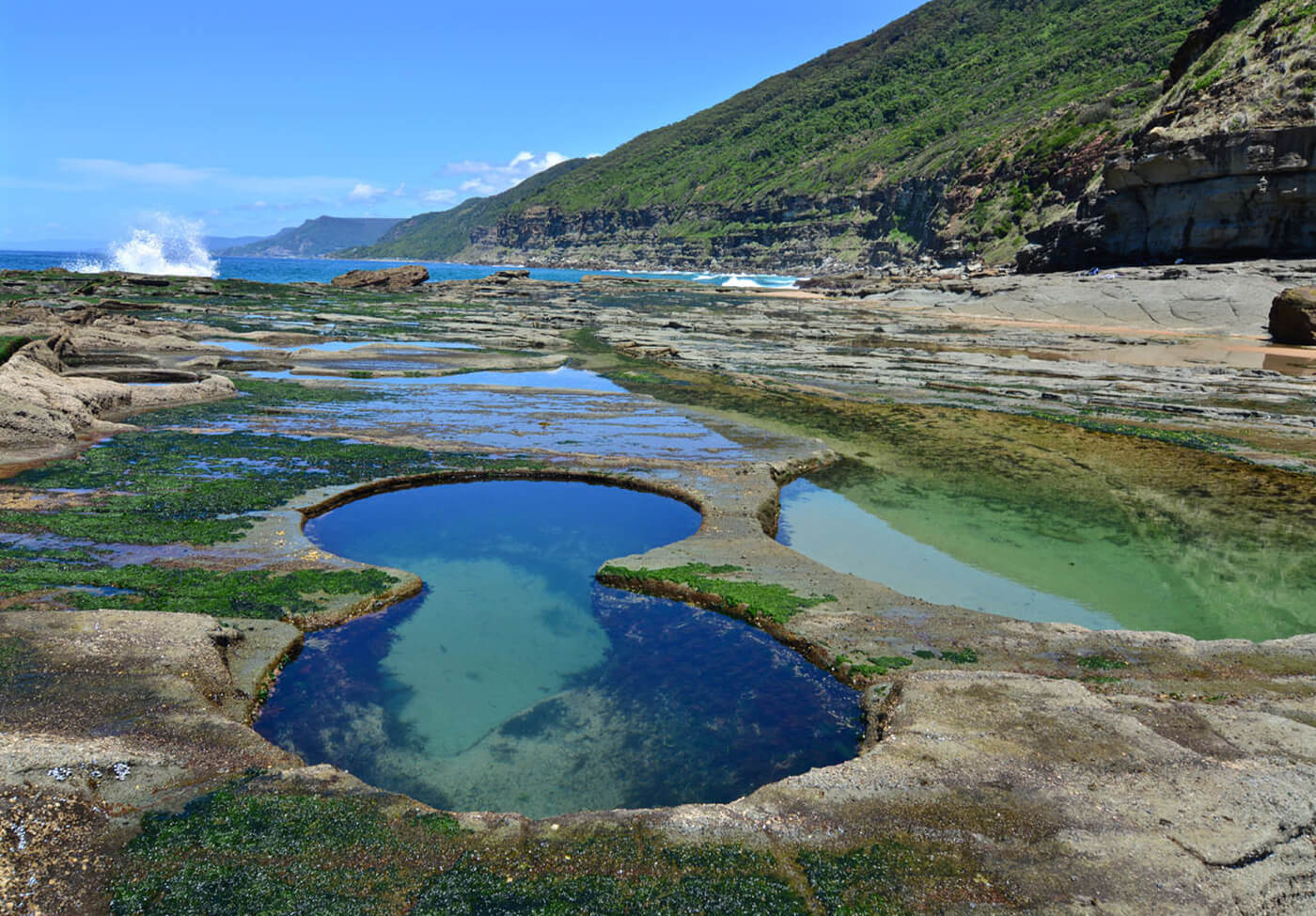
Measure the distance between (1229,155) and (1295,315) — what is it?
15249 mm

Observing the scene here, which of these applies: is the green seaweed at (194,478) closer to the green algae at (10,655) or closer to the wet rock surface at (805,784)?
the wet rock surface at (805,784)

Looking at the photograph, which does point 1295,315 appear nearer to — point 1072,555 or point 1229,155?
point 1229,155

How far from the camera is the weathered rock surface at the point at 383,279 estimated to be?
79812 mm

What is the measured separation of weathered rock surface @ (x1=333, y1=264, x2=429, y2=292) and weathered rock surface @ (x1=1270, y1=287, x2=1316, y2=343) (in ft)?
240

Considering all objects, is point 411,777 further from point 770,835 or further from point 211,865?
point 770,835

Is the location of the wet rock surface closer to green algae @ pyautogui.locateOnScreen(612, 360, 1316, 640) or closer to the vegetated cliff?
green algae @ pyautogui.locateOnScreen(612, 360, 1316, 640)

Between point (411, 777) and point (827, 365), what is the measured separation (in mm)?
29086

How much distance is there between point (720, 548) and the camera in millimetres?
12219

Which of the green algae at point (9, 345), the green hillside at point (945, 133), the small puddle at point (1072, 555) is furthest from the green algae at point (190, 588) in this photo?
the green hillside at point (945, 133)

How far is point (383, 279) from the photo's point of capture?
81375mm

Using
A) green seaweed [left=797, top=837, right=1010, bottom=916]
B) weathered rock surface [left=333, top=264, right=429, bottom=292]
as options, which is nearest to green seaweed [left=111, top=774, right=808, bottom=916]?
green seaweed [left=797, top=837, right=1010, bottom=916]

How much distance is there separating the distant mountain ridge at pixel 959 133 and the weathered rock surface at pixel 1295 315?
13395mm

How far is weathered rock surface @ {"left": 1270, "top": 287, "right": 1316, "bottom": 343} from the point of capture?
35219mm

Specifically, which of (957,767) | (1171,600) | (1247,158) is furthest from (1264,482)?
(1247,158)
